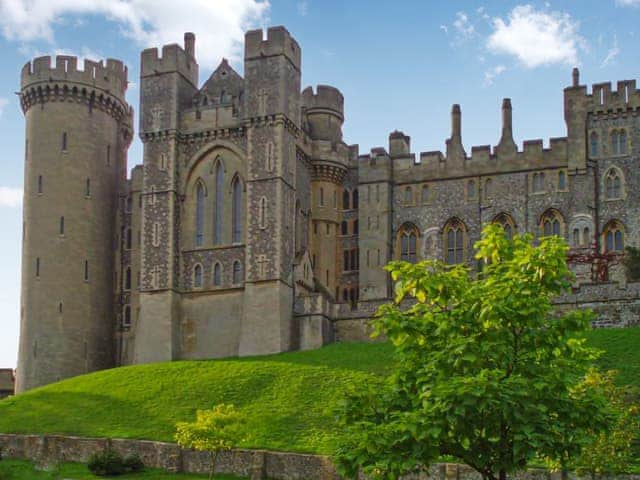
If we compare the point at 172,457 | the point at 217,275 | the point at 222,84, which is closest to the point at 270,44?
the point at 222,84

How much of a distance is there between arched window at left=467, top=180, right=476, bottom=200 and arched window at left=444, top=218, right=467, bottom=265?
5.15 ft

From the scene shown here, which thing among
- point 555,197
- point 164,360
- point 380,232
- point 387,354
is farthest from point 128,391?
point 555,197

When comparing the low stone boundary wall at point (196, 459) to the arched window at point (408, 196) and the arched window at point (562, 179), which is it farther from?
the arched window at point (562, 179)

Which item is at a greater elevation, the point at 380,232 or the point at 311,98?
the point at 311,98

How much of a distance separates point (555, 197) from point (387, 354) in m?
16.1

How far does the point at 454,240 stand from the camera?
63.1m

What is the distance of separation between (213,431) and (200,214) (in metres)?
23.9

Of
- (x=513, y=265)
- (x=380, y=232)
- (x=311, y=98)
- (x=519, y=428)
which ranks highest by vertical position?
(x=311, y=98)

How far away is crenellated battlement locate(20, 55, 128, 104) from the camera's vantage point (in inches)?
2591

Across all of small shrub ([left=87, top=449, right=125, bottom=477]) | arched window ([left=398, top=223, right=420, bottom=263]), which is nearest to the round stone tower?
arched window ([left=398, top=223, right=420, bottom=263])

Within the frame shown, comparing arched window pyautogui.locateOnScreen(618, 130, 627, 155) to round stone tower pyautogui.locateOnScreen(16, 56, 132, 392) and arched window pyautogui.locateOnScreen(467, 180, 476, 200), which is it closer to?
arched window pyautogui.locateOnScreen(467, 180, 476, 200)

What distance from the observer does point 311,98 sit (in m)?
66.1

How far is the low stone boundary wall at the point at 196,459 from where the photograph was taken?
37656mm

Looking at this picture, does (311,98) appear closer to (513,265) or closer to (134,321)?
(134,321)
